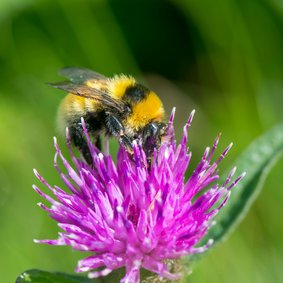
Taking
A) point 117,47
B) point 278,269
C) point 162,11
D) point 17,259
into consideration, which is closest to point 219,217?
point 278,269

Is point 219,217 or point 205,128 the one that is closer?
point 219,217

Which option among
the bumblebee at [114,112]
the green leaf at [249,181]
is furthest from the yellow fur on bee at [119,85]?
the green leaf at [249,181]

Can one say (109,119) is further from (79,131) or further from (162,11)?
(162,11)

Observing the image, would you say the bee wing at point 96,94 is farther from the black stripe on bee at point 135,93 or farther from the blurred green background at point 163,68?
the blurred green background at point 163,68

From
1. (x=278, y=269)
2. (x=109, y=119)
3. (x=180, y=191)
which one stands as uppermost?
(x=109, y=119)

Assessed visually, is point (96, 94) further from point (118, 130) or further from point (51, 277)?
point (51, 277)

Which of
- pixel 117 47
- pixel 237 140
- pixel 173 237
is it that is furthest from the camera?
pixel 117 47
